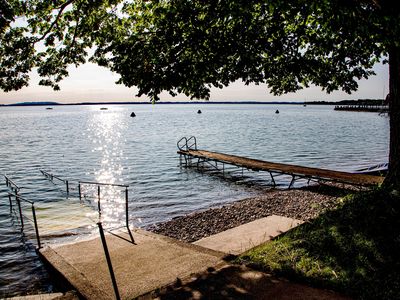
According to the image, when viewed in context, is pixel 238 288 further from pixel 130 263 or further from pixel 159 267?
pixel 130 263

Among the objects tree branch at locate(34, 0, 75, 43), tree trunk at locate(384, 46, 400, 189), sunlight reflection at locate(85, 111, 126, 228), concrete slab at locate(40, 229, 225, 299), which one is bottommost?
sunlight reflection at locate(85, 111, 126, 228)

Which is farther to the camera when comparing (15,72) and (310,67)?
(310,67)

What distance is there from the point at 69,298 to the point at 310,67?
10.4 m

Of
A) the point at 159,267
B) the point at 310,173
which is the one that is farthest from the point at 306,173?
the point at 159,267

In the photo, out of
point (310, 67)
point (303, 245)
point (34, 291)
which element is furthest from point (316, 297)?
point (310, 67)

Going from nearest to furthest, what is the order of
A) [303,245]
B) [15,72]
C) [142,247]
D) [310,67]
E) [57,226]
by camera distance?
[303,245]
[142,247]
[15,72]
[310,67]
[57,226]

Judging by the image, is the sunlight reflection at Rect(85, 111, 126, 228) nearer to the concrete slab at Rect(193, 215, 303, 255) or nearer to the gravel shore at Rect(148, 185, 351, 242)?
the gravel shore at Rect(148, 185, 351, 242)

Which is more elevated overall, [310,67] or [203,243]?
[310,67]

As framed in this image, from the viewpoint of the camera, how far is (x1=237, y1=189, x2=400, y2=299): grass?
15.7ft

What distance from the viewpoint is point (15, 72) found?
34.3ft

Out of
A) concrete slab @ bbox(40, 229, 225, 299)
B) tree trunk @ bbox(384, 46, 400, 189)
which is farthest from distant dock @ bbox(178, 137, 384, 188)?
concrete slab @ bbox(40, 229, 225, 299)

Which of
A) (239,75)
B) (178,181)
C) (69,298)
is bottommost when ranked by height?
(178,181)

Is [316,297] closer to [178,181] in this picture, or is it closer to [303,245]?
→ [303,245]

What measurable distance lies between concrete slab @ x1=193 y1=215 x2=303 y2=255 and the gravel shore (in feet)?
6.04
